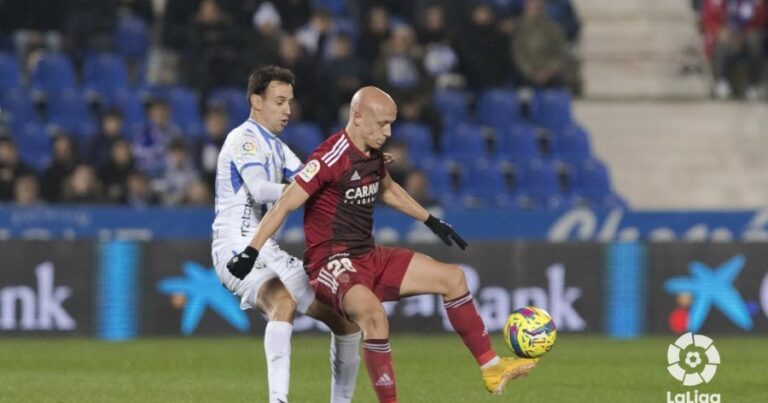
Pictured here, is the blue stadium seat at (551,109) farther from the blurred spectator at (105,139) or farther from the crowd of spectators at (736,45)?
the blurred spectator at (105,139)

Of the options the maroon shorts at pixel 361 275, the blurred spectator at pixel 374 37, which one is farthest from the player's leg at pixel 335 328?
the blurred spectator at pixel 374 37

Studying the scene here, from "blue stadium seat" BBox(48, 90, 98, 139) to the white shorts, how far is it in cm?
890

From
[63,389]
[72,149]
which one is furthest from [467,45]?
[63,389]

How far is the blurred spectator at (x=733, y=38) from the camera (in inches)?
824

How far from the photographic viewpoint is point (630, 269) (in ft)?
51.5

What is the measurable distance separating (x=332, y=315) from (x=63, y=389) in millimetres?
2678

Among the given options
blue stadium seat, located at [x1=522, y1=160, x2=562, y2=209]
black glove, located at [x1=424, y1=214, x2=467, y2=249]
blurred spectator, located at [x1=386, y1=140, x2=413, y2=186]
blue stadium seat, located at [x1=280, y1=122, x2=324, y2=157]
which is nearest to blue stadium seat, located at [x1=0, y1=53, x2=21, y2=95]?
blue stadium seat, located at [x1=280, y1=122, x2=324, y2=157]

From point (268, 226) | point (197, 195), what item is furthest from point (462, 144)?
point (268, 226)

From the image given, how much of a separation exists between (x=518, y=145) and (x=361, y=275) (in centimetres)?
1082

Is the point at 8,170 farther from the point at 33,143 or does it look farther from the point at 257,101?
the point at 257,101

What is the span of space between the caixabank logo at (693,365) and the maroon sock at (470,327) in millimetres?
1875

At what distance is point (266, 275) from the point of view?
9.19m

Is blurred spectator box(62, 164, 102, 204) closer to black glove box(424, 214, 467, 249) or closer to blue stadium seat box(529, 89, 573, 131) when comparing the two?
blue stadium seat box(529, 89, 573, 131)

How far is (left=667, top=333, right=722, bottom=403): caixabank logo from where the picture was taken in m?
10.3
